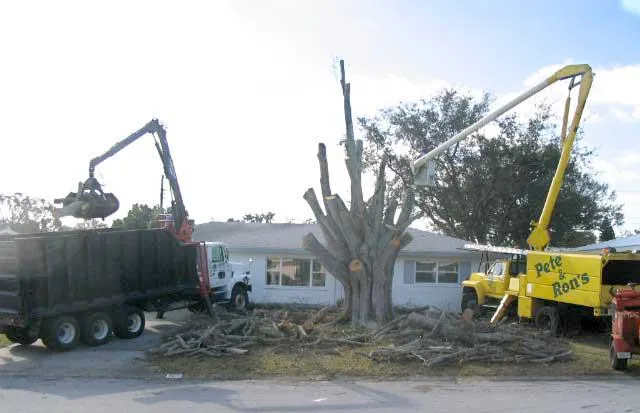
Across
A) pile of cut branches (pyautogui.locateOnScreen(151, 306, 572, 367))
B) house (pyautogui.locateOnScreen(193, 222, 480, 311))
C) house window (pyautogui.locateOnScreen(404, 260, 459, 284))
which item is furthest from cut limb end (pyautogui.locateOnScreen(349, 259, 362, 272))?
house window (pyautogui.locateOnScreen(404, 260, 459, 284))

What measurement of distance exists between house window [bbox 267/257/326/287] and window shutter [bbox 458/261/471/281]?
17.8ft

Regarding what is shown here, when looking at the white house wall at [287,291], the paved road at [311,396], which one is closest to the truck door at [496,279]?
the white house wall at [287,291]

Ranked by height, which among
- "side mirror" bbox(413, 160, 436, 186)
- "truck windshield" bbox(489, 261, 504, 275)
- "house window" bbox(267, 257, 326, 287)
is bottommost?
"house window" bbox(267, 257, 326, 287)

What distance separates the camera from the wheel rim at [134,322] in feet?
55.8

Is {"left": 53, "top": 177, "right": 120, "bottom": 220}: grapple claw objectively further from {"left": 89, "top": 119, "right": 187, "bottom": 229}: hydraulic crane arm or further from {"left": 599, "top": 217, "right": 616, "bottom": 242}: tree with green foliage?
{"left": 599, "top": 217, "right": 616, "bottom": 242}: tree with green foliage

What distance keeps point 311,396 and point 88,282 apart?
25.0 feet

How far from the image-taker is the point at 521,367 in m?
12.8

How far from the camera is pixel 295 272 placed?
27.1m

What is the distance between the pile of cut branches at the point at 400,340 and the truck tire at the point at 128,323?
4.96 feet

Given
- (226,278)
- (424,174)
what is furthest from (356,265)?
(226,278)

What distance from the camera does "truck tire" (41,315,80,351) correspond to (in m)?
14.6

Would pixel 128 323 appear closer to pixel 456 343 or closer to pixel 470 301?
pixel 456 343

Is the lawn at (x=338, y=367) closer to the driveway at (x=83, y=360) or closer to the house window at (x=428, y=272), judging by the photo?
the driveway at (x=83, y=360)

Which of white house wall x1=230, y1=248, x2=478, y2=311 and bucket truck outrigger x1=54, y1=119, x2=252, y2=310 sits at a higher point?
bucket truck outrigger x1=54, y1=119, x2=252, y2=310
